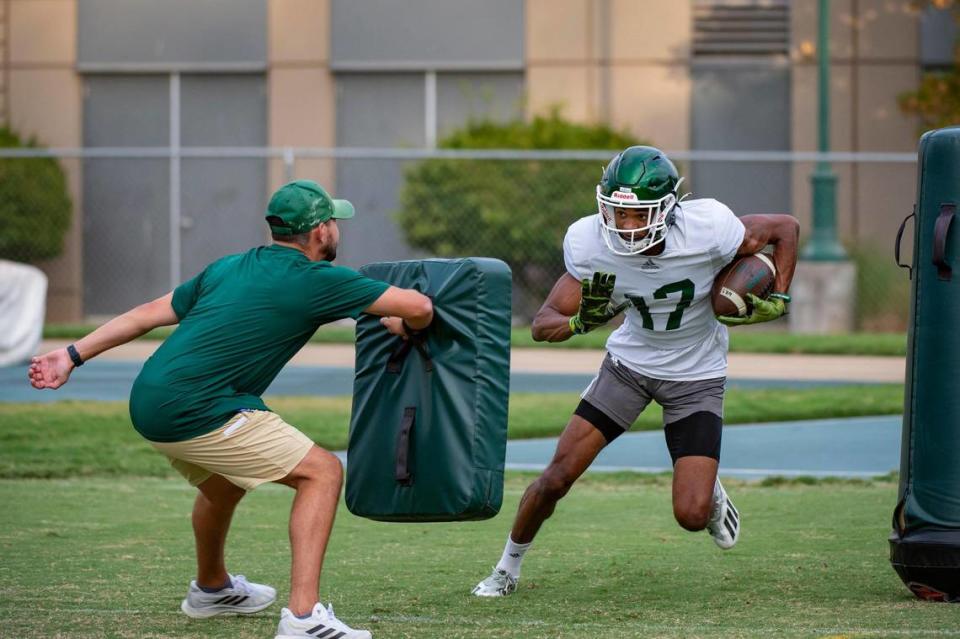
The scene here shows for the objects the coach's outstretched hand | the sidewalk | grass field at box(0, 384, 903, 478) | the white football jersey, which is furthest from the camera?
the sidewalk

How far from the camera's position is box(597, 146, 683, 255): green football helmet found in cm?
612

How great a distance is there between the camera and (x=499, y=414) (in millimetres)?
→ 5875

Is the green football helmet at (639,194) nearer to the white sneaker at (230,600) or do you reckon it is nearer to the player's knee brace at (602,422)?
the player's knee brace at (602,422)

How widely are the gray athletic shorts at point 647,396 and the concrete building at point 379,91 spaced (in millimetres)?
13942

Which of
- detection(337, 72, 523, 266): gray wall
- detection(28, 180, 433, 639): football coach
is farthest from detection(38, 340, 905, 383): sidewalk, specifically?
detection(28, 180, 433, 639): football coach

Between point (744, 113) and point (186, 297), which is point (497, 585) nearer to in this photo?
point (186, 297)

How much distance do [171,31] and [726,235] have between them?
16709 millimetres

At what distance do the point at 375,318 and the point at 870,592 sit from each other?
238 cm

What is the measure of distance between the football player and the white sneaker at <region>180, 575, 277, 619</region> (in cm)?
92

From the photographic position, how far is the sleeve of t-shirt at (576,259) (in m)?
6.41

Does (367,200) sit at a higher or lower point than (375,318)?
higher

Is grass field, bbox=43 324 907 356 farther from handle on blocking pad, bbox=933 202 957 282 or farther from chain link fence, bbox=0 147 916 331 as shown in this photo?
handle on blocking pad, bbox=933 202 957 282

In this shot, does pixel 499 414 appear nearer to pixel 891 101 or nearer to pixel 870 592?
pixel 870 592

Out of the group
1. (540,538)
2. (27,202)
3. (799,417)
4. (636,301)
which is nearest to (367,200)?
(27,202)
